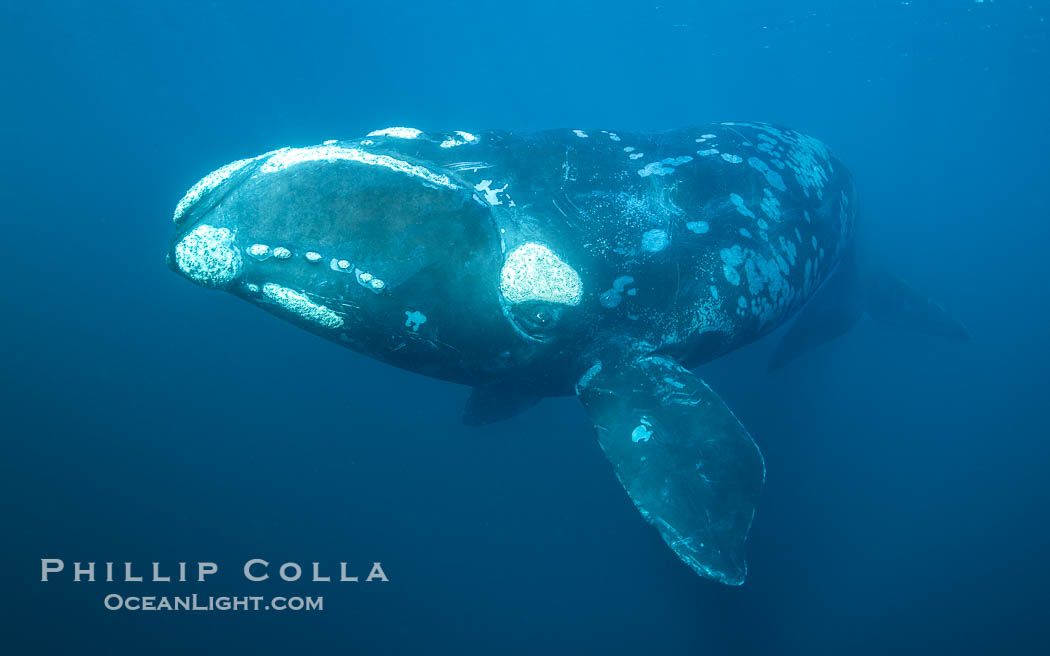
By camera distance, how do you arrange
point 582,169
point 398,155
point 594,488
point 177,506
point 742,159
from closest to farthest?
point 398,155 < point 582,169 < point 742,159 < point 594,488 < point 177,506

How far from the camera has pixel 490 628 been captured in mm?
8789

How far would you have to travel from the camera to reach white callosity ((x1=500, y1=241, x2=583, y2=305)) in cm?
382

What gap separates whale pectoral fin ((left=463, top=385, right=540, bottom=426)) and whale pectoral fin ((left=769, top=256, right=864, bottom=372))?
269 inches

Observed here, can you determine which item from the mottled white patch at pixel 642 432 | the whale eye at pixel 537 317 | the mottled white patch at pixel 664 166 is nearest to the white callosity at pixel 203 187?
the whale eye at pixel 537 317

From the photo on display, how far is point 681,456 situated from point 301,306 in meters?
3.10

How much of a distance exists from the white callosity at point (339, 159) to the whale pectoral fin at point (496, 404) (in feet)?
7.46

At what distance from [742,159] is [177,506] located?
1313cm

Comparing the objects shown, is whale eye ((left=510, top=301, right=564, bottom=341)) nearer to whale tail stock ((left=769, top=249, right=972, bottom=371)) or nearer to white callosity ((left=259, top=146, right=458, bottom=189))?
white callosity ((left=259, top=146, right=458, bottom=189))

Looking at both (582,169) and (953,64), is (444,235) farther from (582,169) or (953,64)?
(953,64)

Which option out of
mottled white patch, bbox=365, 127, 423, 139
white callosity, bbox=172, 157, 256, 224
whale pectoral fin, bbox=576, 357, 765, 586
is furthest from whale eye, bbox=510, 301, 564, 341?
white callosity, bbox=172, 157, 256, 224

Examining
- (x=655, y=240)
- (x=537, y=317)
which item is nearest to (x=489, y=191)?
(x=537, y=317)

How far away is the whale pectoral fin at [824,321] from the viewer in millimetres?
10492

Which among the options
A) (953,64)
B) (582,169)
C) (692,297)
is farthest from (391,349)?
(953,64)

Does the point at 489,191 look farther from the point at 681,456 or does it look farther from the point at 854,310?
the point at 854,310
